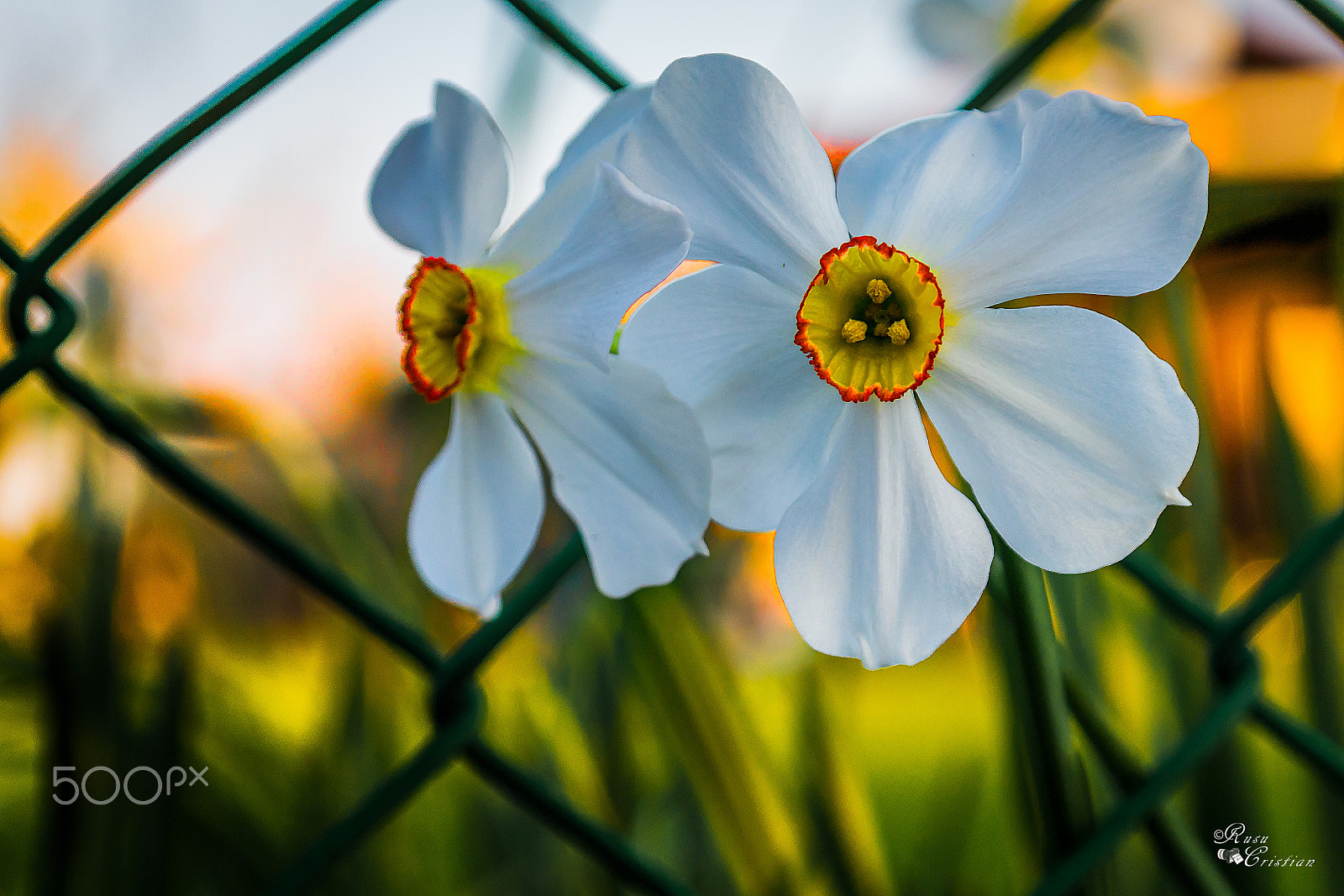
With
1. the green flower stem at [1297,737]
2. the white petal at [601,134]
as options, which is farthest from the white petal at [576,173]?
the green flower stem at [1297,737]

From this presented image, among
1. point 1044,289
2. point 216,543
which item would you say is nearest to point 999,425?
Answer: point 1044,289

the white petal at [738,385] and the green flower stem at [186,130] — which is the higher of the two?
the green flower stem at [186,130]

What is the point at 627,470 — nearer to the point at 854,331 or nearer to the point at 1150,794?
the point at 854,331

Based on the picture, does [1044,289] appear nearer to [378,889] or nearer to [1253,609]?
[1253,609]

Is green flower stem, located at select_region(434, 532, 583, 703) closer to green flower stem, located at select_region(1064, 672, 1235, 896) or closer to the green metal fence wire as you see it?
the green metal fence wire

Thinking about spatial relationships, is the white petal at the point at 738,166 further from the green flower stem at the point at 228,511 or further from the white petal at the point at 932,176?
the green flower stem at the point at 228,511

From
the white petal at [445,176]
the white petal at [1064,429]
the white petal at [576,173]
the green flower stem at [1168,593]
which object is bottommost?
the green flower stem at [1168,593]

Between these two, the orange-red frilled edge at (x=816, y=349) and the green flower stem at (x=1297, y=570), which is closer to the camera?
the orange-red frilled edge at (x=816, y=349)

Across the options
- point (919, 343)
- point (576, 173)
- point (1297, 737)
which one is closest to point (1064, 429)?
point (919, 343)
